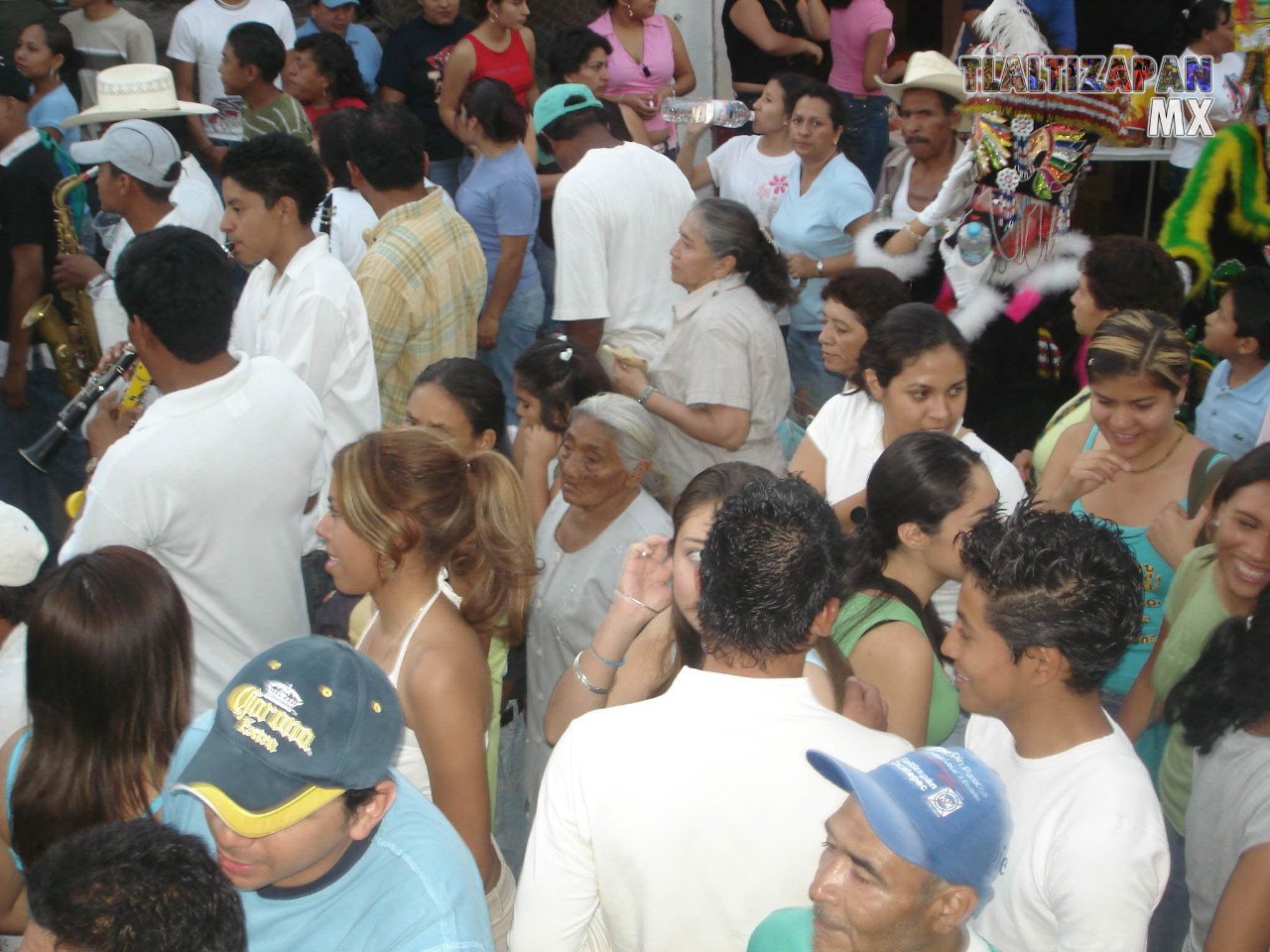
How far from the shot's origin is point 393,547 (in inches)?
102

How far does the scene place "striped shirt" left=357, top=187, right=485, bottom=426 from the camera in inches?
171

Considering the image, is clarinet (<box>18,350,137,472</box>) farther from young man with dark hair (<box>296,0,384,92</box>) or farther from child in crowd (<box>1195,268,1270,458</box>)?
young man with dark hair (<box>296,0,384,92</box>)

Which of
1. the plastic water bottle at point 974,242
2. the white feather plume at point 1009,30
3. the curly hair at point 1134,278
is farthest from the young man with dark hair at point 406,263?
the white feather plume at point 1009,30

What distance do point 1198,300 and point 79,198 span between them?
4.96m

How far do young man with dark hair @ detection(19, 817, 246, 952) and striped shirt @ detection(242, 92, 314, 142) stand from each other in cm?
558

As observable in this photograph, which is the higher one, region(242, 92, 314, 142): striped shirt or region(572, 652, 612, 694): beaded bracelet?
region(242, 92, 314, 142): striped shirt

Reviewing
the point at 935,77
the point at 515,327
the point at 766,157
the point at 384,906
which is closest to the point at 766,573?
the point at 384,906

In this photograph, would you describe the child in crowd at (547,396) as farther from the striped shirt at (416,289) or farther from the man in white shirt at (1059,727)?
the man in white shirt at (1059,727)

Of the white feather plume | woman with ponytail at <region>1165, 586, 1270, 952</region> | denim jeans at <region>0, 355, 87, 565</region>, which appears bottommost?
denim jeans at <region>0, 355, 87, 565</region>

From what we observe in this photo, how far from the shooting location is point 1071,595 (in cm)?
214

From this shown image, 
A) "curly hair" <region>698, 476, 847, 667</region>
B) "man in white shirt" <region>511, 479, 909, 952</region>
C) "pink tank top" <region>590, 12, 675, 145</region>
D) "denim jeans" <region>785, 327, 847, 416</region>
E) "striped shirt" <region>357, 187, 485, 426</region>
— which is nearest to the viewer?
"man in white shirt" <region>511, 479, 909, 952</region>

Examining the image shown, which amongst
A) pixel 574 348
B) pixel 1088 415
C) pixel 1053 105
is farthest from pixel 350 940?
pixel 1053 105

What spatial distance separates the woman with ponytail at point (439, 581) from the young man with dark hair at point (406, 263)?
1709 millimetres

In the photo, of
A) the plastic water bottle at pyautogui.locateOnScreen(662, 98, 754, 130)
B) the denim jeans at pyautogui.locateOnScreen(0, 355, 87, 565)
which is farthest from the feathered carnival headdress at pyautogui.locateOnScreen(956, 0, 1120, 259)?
the denim jeans at pyautogui.locateOnScreen(0, 355, 87, 565)
